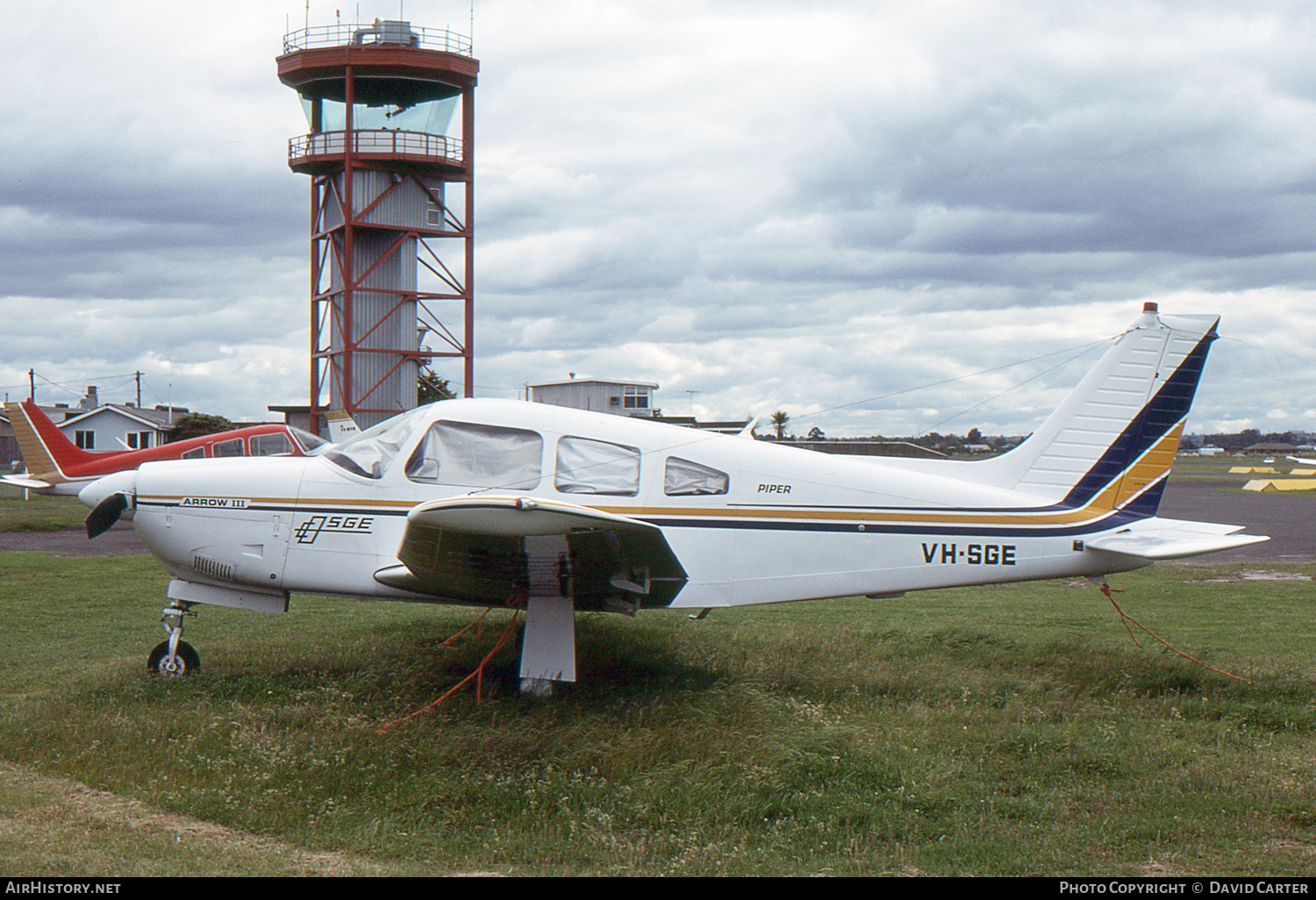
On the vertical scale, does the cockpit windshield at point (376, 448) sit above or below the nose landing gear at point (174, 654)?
above

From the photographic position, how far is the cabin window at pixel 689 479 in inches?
282

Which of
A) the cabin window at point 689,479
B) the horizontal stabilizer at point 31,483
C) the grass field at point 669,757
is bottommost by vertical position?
the grass field at point 669,757

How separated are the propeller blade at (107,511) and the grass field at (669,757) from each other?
1186mm

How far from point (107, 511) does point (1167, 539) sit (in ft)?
26.5

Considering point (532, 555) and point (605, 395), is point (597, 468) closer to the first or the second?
point (532, 555)

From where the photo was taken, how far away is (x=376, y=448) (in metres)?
7.32

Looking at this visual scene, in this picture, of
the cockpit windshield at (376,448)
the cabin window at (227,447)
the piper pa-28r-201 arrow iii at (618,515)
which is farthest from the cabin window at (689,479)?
the cabin window at (227,447)

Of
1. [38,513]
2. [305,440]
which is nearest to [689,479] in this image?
[305,440]

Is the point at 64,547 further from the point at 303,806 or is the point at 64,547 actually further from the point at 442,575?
the point at 303,806

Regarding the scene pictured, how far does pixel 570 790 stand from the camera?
522 centimetres

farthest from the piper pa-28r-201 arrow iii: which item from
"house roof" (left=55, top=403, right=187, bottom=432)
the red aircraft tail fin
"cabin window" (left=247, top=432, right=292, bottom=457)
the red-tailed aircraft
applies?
"house roof" (left=55, top=403, right=187, bottom=432)

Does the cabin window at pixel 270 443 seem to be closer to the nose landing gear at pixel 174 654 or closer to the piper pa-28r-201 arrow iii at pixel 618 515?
the nose landing gear at pixel 174 654
